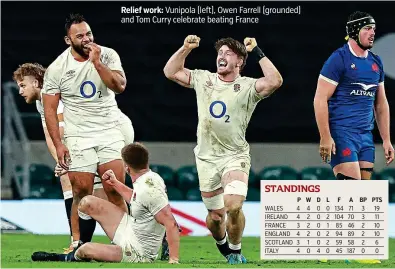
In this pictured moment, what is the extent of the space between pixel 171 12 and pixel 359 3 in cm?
268

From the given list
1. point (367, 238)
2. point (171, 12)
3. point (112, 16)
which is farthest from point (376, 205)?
point (112, 16)

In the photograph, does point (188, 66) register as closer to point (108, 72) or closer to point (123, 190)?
point (108, 72)

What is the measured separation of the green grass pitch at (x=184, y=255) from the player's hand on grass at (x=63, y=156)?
0.94m

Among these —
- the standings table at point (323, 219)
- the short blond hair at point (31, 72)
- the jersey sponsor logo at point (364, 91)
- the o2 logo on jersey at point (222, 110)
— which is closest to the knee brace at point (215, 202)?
the o2 logo on jersey at point (222, 110)

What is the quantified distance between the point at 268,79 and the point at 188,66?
652cm

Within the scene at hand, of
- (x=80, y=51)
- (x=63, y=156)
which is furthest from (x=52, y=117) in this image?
(x=80, y=51)

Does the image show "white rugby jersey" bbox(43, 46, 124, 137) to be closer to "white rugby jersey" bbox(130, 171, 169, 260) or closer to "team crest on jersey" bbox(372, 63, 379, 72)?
"white rugby jersey" bbox(130, 171, 169, 260)

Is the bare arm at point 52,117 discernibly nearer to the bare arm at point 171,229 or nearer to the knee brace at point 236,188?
Result: the bare arm at point 171,229

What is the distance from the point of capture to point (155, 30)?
17.7 metres

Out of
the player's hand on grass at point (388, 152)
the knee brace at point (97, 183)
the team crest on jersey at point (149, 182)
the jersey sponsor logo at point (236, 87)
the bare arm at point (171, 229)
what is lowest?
the bare arm at point (171, 229)

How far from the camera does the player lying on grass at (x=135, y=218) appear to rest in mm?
Answer: 10633

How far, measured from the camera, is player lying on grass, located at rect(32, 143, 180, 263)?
34.9ft

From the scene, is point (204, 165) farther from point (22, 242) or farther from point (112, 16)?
point (112, 16)

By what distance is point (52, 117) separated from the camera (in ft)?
37.2
